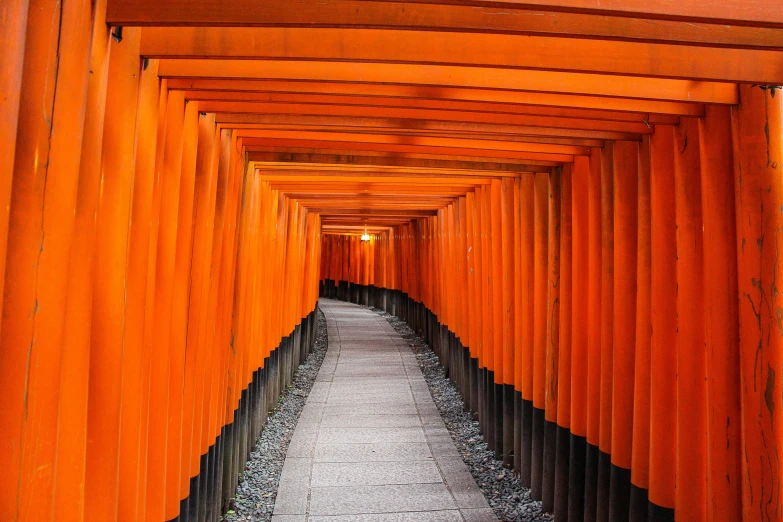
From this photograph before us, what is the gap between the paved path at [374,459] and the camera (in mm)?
5547

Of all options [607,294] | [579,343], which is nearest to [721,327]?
[607,294]

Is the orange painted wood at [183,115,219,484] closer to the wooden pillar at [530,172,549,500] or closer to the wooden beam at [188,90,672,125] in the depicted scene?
the wooden beam at [188,90,672,125]

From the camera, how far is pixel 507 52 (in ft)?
8.67

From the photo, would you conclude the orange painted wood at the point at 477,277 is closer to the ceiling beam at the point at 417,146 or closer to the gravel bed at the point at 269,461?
the gravel bed at the point at 269,461

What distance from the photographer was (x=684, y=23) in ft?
7.69

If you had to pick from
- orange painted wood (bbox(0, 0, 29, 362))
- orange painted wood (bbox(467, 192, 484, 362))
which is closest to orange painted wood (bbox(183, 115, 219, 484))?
orange painted wood (bbox(0, 0, 29, 362))

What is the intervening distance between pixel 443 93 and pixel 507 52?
2.11ft

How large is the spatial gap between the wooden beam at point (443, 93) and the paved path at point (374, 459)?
3681 mm

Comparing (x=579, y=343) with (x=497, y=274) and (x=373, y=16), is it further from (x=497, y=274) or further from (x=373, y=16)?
(x=373, y=16)

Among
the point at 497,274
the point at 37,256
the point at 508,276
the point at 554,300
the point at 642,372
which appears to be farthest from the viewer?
the point at 497,274

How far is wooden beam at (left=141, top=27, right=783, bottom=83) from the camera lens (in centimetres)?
265

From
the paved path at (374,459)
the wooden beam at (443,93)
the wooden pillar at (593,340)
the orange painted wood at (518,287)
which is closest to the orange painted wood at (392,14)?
the wooden beam at (443,93)

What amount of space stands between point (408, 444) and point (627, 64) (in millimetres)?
5641

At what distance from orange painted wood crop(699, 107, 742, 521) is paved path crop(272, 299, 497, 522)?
110 inches
